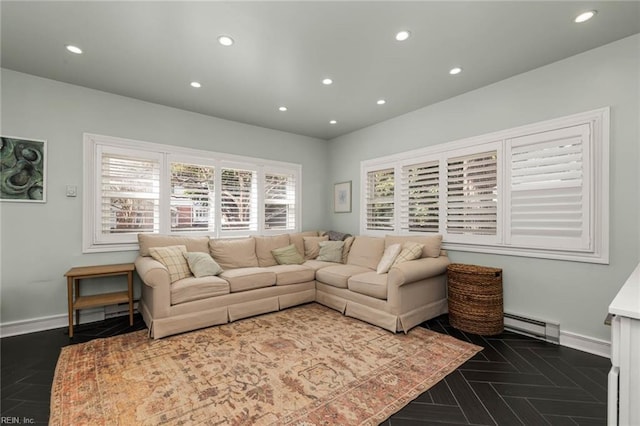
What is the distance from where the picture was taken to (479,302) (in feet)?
9.63

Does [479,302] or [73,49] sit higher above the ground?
[73,49]

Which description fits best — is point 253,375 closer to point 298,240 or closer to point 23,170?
point 298,240

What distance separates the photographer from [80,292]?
3240 millimetres

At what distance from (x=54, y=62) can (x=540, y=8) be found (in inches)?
171

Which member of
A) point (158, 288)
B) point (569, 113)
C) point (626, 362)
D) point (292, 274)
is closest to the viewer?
point (626, 362)

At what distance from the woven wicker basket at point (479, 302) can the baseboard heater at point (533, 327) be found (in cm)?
13

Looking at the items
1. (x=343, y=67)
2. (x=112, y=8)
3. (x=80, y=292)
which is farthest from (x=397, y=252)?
(x=80, y=292)

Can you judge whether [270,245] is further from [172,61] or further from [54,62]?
[54,62]

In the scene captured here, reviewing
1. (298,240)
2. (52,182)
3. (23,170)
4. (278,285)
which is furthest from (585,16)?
(23,170)

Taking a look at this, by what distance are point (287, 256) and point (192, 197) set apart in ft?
5.44

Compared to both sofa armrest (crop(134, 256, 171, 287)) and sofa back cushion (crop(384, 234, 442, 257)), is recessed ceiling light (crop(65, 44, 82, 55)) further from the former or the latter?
sofa back cushion (crop(384, 234, 442, 257))

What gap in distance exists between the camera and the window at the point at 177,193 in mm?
3391

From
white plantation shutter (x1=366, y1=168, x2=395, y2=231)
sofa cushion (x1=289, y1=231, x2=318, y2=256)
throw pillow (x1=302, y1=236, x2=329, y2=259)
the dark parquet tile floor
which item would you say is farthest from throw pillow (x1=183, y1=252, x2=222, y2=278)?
white plantation shutter (x1=366, y1=168, x2=395, y2=231)

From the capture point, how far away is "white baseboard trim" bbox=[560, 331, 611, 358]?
8.07ft
